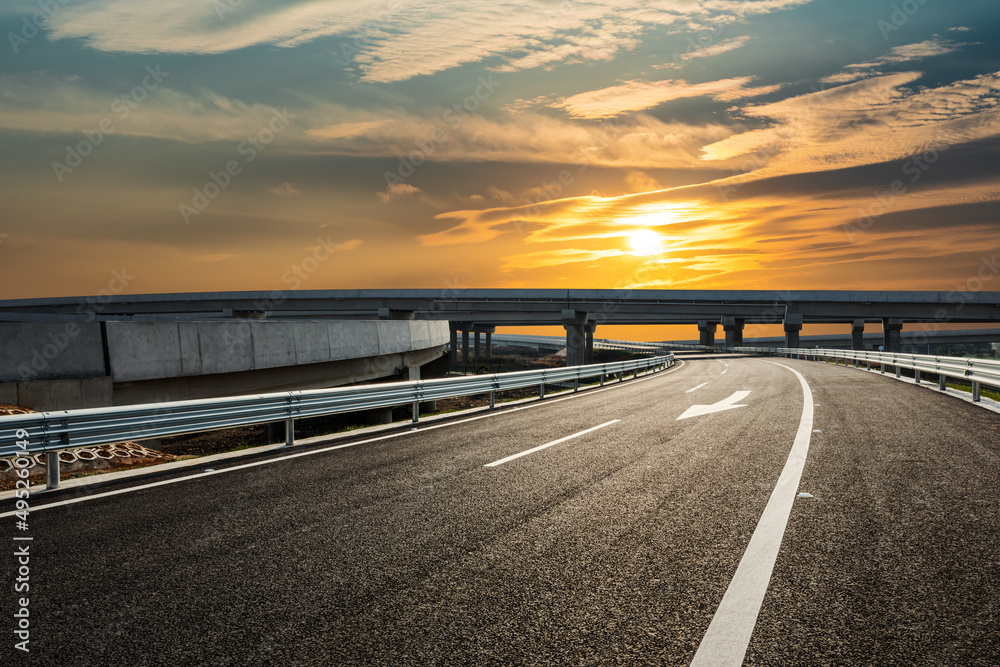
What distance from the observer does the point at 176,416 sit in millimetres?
8109

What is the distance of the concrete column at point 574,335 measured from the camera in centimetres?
6034

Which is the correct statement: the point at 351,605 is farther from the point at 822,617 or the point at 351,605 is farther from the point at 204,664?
the point at 822,617

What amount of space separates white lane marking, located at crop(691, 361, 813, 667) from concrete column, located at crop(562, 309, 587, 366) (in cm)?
5400

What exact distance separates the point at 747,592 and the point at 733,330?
82235 millimetres

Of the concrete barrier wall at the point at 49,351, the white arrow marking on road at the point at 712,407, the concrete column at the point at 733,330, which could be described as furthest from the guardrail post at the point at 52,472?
the concrete column at the point at 733,330

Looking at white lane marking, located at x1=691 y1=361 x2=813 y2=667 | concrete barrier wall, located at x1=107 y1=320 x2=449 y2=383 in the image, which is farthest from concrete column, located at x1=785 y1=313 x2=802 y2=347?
white lane marking, located at x1=691 y1=361 x2=813 y2=667

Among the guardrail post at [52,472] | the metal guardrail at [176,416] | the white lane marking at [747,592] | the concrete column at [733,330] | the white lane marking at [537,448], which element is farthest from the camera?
the concrete column at [733,330]

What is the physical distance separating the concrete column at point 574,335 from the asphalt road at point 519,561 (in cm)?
5195

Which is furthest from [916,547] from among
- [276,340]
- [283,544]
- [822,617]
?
[276,340]

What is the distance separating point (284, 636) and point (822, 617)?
2.99m

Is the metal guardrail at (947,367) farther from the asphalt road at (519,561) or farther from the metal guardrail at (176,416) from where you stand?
the metal guardrail at (176,416)

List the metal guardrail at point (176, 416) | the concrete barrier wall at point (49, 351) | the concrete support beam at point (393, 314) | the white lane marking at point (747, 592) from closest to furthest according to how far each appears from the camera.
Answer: the white lane marking at point (747, 592)
the metal guardrail at point (176, 416)
the concrete barrier wall at point (49, 351)
the concrete support beam at point (393, 314)

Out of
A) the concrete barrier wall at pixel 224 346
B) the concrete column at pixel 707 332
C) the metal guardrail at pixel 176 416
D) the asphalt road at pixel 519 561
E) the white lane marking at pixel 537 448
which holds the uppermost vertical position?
the concrete barrier wall at pixel 224 346

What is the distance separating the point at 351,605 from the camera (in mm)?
3682
